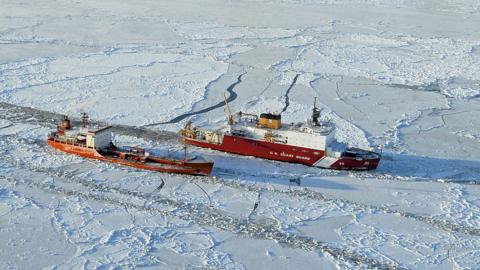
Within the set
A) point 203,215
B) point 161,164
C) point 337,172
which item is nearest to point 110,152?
point 161,164

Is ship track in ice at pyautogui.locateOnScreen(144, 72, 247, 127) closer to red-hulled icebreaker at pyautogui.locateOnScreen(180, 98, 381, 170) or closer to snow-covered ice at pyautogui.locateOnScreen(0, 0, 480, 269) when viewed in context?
snow-covered ice at pyautogui.locateOnScreen(0, 0, 480, 269)

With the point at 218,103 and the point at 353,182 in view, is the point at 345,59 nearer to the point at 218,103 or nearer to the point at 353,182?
the point at 218,103

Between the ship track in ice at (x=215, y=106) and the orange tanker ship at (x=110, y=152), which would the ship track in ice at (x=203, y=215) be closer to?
the orange tanker ship at (x=110, y=152)

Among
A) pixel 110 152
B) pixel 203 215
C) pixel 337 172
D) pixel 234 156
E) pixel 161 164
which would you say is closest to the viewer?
pixel 203 215

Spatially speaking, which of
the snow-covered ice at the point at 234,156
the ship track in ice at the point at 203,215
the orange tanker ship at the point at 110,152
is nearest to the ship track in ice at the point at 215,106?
the snow-covered ice at the point at 234,156

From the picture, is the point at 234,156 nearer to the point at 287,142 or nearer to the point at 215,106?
the point at 287,142

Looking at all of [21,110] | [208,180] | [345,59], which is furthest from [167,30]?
[208,180]
